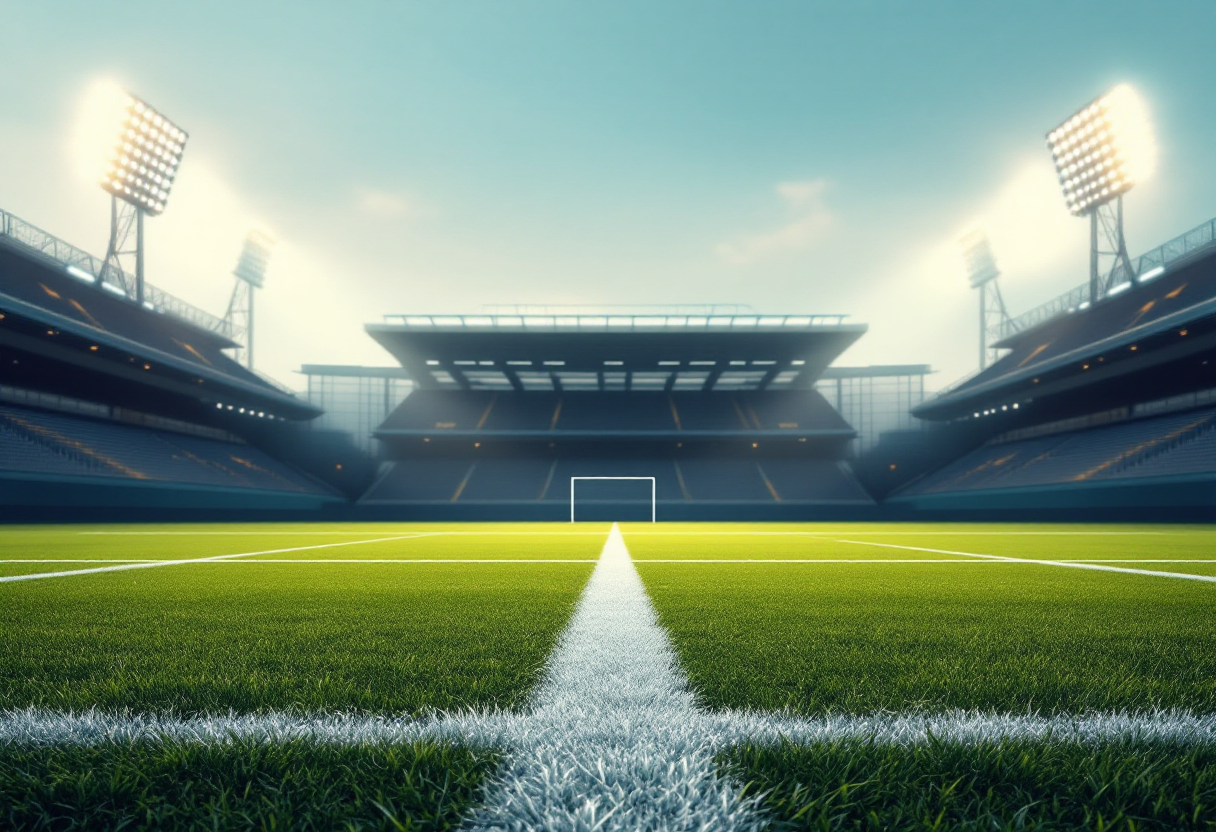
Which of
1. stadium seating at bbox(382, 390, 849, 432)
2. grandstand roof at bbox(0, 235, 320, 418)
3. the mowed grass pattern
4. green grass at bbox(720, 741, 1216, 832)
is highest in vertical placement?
grandstand roof at bbox(0, 235, 320, 418)

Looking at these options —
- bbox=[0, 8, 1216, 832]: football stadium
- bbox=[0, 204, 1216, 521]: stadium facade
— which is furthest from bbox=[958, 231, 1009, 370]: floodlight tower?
bbox=[0, 8, 1216, 832]: football stadium

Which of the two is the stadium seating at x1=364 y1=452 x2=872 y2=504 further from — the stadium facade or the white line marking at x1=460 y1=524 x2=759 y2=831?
the white line marking at x1=460 y1=524 x2=759 y2=831

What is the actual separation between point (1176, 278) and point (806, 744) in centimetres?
3255

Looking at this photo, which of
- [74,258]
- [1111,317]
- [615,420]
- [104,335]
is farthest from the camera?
[615,420]

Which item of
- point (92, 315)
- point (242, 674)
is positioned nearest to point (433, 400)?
point (92, 315)

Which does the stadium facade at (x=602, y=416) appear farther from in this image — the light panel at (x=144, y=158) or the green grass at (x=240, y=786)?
the green grass at (x=240, y=786)

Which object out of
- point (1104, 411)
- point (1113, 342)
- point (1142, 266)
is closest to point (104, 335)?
point (1113, 342)

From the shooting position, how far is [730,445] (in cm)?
3338

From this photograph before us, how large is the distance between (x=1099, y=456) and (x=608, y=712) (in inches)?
1092

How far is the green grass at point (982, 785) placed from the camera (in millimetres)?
846

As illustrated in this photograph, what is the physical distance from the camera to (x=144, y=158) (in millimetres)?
24953

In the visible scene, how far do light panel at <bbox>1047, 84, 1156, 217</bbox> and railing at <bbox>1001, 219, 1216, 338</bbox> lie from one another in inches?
111

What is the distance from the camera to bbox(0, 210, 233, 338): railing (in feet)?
72.5

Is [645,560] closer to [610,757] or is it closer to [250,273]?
[610,757]
